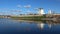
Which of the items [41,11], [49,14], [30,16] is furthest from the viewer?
[41,11]

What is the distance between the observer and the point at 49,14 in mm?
108250

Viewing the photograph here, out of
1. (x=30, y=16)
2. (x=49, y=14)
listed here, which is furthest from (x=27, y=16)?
(x=49, y=14)

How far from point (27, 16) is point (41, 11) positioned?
1904 centimetres

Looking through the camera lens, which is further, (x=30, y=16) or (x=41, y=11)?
(x=41, y=11)

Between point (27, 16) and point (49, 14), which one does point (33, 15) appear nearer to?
point (27, 16)

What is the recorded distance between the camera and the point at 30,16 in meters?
116

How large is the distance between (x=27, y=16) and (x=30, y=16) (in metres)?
3.41

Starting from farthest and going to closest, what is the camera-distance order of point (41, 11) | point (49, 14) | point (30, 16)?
point (41, 11), point (30, 16), point (49, 14)

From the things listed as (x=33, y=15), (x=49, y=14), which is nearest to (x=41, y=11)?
(x=33, y=15)

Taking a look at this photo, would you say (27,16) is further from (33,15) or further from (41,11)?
(41,11)

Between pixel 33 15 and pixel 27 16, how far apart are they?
187 inches

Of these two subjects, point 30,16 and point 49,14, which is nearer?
point 49,14

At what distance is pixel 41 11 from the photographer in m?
133

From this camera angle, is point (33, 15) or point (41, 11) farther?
point (41, 11)
